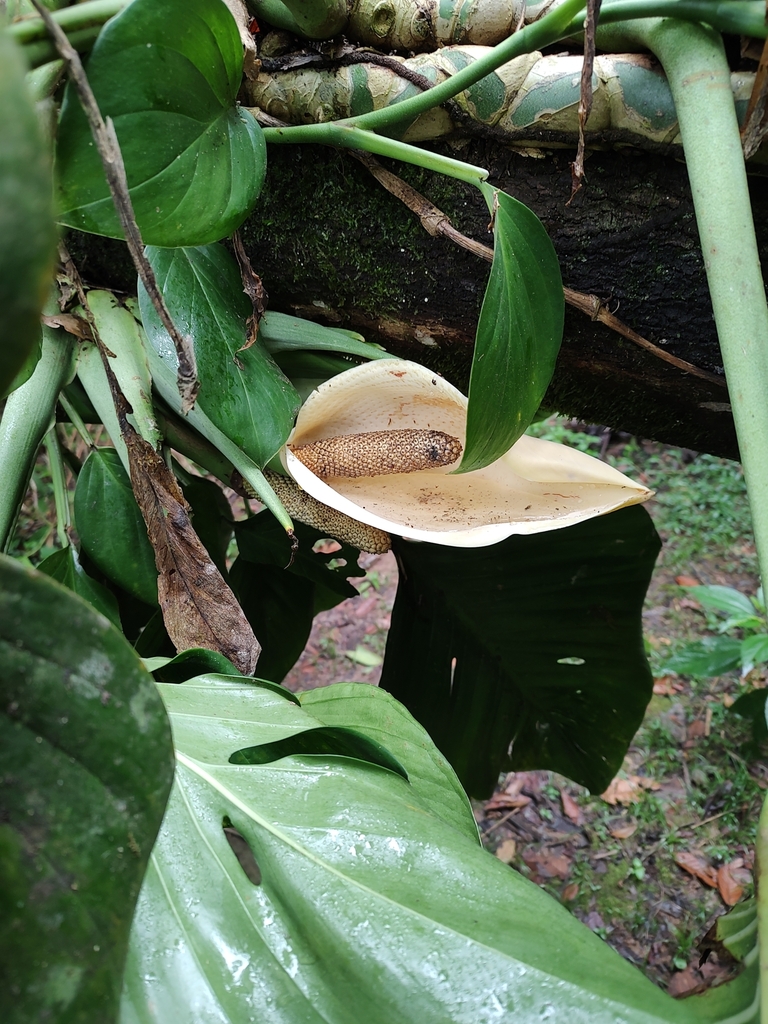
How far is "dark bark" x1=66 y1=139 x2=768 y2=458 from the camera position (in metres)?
0.53

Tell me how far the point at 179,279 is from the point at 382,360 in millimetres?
169

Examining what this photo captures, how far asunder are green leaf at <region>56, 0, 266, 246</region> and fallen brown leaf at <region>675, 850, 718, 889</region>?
5.25 feet

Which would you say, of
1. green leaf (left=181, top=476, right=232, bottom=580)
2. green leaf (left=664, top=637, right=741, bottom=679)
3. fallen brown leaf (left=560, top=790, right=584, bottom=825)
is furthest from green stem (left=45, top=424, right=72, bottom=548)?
fallen brown leaf (left=560, top=790, right=584, bottom=825)

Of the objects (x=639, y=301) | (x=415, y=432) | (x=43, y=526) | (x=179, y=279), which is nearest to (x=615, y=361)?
(x=639, y=301)

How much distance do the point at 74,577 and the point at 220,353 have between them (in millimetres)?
273

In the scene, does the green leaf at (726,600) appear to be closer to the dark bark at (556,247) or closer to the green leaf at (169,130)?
the dark bark at (556,247)

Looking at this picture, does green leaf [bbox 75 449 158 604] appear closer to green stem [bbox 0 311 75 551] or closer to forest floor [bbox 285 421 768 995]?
green stem [bbox 0 311 75 551]

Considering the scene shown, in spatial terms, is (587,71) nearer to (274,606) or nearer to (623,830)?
(274,606)

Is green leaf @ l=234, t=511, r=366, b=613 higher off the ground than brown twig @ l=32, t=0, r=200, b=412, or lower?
lower

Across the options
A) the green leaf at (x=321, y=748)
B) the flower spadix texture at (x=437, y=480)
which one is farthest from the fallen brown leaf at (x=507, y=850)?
the green leaf at (x=321, y=748)

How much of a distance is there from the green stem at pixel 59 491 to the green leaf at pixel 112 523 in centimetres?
5

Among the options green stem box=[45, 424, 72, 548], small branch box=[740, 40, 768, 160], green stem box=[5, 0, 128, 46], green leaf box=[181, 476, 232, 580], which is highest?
green stem box=[5, 0, 128, 46]

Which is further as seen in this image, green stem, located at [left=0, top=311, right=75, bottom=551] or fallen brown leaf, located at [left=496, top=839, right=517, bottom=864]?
fallen brown leaf, located at [left=496, top=839, right=517, bottom=864]

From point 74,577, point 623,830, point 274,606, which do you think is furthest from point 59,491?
point 623,830
